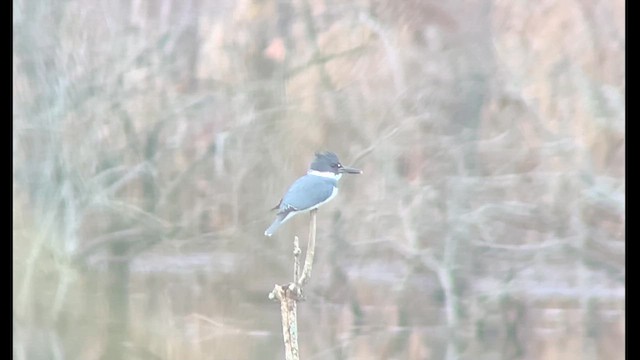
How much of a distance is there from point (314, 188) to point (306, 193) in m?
0.02

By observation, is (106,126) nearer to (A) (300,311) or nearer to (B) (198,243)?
(B) (198,243)

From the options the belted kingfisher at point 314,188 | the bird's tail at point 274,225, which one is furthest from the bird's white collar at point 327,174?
the bird's tail at point 274,225

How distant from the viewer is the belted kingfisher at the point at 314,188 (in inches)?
61.4

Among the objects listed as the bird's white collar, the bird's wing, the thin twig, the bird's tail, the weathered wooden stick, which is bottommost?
the weathered wooden stick

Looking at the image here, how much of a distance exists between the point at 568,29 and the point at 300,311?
→ 2.87 feet

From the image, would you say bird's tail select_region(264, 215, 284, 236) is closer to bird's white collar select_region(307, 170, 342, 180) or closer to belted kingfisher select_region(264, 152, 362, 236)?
belted kingfisher select_region(264, 152, 362, 236)

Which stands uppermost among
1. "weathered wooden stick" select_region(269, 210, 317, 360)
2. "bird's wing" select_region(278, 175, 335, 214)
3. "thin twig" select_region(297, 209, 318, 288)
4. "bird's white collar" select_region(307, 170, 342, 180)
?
"bird's white collar" select_region(307, 170, 342, 180)

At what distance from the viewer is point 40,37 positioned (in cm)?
171

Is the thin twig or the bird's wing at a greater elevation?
the bird's wing

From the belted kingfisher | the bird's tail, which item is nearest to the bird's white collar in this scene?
the belted kingfisher

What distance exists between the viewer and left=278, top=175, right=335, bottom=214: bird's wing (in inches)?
61.3

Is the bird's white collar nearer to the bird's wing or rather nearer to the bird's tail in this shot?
the bird's wing
